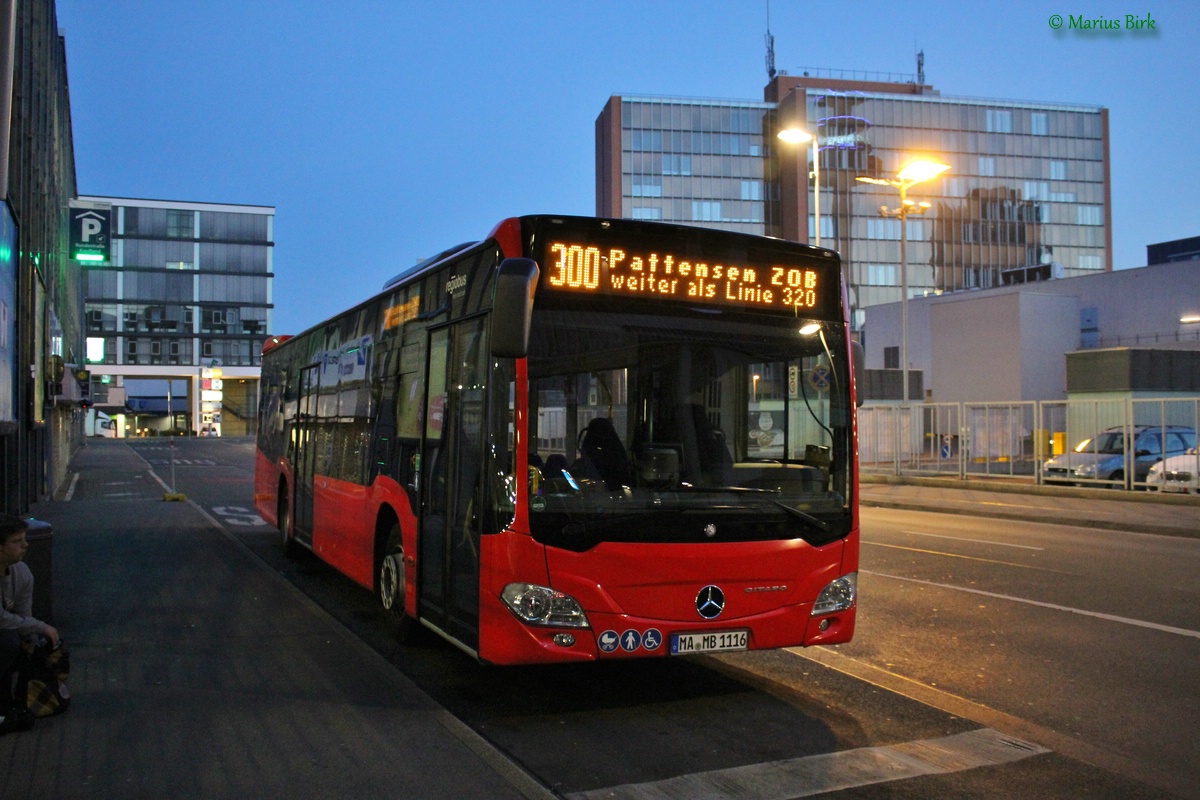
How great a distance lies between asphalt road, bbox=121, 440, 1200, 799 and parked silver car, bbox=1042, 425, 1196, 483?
12541 millimetres

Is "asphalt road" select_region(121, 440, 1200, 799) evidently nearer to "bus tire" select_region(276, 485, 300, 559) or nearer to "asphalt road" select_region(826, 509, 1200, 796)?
"asphalt road" select_region(826, 509, 1200, 796)

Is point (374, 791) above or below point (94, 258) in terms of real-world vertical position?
below

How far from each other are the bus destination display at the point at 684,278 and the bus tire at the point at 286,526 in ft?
26.3

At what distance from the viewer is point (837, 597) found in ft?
21.2

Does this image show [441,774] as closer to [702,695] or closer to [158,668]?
[702,695]

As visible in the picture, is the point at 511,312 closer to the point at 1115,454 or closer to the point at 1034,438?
the point at 1115,454

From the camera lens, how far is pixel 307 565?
41.9 ft

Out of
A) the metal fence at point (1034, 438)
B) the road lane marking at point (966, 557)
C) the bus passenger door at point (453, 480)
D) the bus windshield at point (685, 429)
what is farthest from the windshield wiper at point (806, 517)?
the metal fence at point (1034, 438)

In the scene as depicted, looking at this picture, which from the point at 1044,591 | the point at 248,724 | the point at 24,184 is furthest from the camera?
the point at 24,184

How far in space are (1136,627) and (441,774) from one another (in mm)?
6523

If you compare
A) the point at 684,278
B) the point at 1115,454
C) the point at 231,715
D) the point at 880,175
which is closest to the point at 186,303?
the point at 880,175

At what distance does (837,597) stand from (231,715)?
3645mm

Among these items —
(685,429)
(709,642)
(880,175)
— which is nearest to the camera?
(709,642)

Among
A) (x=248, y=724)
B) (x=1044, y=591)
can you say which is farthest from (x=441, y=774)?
(x=1044, y=591)
